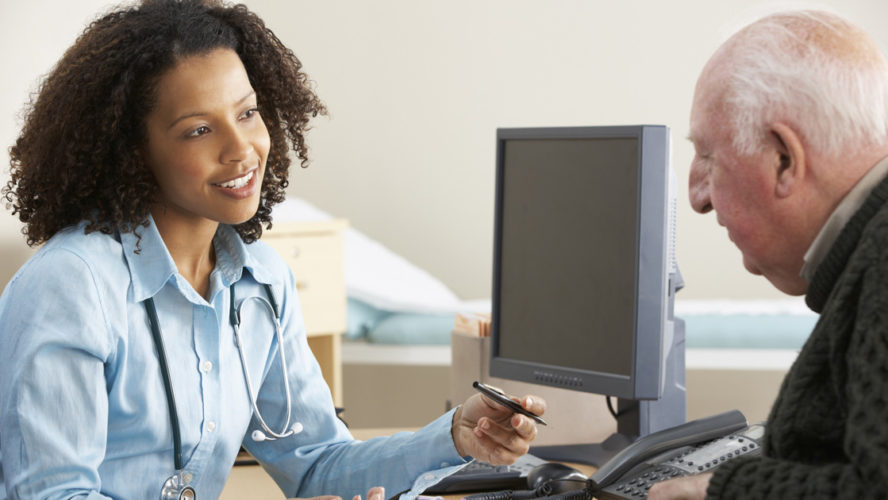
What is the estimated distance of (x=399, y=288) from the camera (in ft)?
10.1

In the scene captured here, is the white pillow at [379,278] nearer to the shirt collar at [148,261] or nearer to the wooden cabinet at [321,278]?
the wooden cabinet at [321,278]

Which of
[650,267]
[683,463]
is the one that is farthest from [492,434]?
[650,267]

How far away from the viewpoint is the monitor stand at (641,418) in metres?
1.73

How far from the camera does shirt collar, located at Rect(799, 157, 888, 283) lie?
3.14 feet

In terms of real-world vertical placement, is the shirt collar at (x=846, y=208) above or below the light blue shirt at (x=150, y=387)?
above

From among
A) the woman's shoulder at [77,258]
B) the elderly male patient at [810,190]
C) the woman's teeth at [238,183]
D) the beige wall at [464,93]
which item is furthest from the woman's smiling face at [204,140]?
the beige wall at [464,93]

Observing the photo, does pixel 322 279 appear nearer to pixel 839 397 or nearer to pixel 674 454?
pixel 674 454

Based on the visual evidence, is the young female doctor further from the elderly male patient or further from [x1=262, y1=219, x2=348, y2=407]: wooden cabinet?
[x1=262, y1=219, x2=348, y2=407]: wooden cabinet

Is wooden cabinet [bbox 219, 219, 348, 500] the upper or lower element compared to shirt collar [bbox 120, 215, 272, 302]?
lower

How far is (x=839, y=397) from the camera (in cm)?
93

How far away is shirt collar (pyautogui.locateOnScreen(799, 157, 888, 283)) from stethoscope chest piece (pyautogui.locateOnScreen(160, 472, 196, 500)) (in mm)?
866

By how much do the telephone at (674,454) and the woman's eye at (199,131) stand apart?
76cm

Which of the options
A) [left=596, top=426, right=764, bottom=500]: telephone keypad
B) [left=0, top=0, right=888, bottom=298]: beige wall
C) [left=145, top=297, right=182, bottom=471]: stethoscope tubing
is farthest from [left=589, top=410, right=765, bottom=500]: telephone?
[left=0, top=0, right=888, bottom=298]: beige wall

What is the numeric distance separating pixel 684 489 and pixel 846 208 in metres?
0.35
